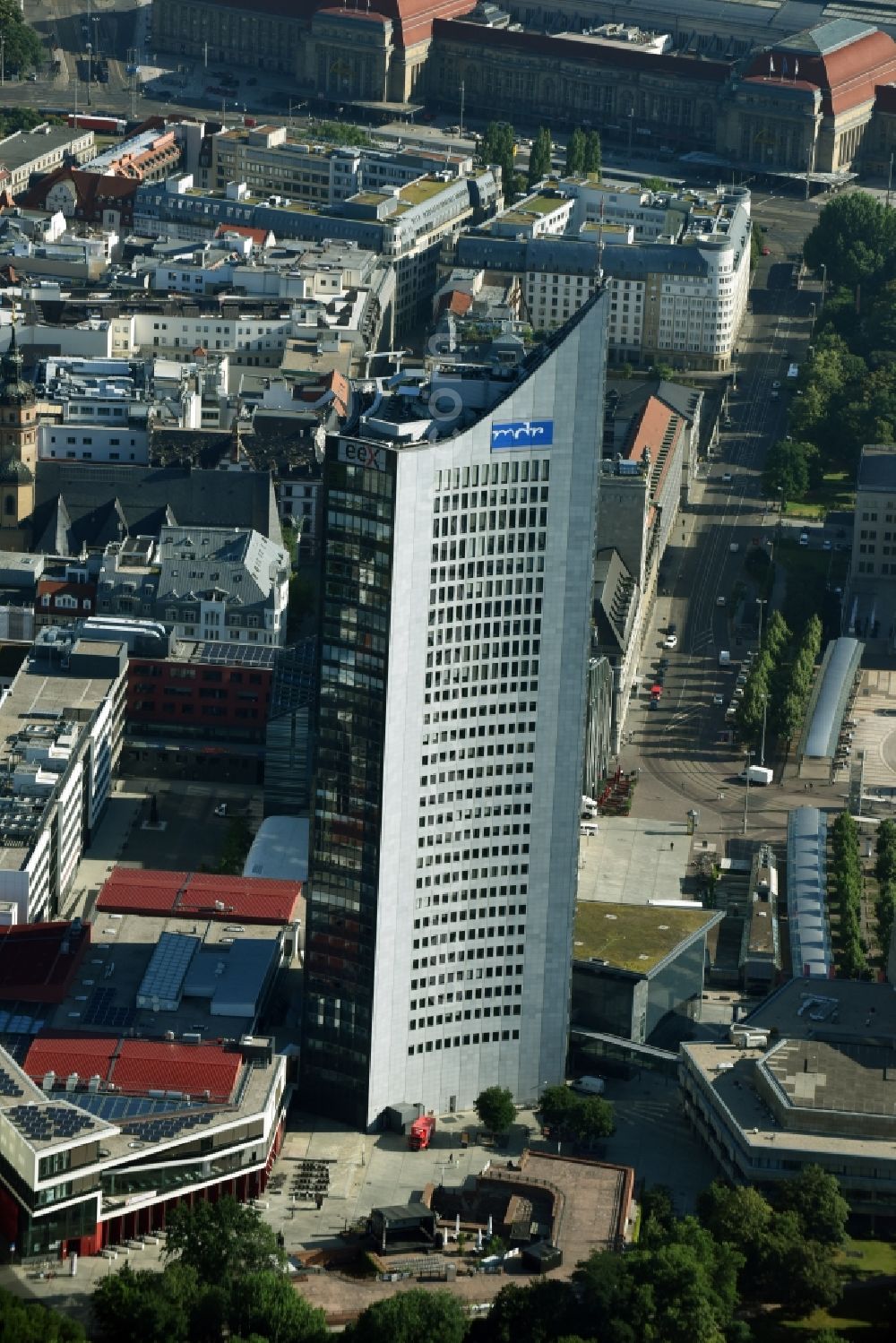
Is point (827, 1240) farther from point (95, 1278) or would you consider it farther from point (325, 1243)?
point (95, 1278)

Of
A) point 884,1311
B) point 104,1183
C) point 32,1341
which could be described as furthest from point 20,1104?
point 884,1311

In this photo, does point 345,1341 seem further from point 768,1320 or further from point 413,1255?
point 768,1320

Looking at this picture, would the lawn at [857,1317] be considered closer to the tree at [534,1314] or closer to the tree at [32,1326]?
the tree at [534,1314]

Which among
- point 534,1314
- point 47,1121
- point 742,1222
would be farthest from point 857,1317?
point 47,1121

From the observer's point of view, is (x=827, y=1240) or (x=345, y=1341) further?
(x=827, y=1240)

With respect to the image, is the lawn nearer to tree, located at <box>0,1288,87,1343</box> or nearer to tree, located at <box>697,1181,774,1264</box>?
tree, located at <box>697,1181,774,1264</box>

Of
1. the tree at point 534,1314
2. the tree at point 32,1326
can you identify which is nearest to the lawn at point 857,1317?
the tree at point 534,1314
